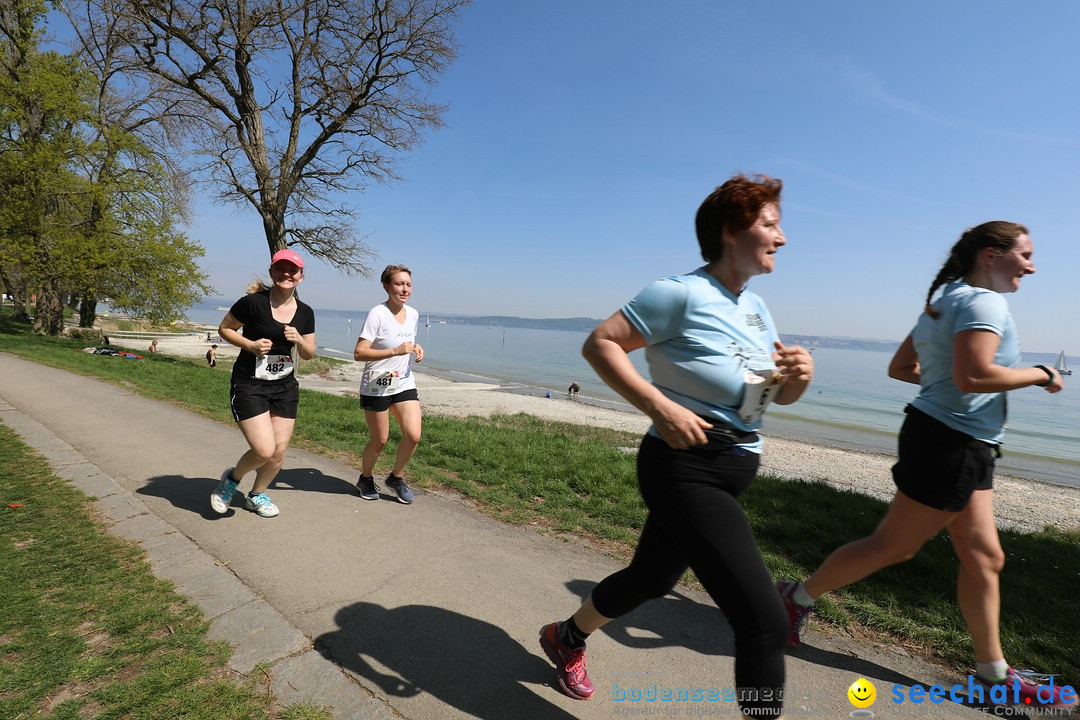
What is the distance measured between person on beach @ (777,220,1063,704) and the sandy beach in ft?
21.2

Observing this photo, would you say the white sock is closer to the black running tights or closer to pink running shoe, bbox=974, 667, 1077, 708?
pink running shoe, bbox=974, 667, 1077, 708

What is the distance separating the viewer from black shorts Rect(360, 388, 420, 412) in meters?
4.55

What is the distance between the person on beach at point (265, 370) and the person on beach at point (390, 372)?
20.3 inches

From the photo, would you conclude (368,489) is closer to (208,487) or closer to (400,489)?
(400,489)

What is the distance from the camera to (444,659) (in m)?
2.50

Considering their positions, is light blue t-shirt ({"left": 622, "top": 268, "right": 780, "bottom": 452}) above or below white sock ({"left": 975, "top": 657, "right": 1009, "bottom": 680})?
above

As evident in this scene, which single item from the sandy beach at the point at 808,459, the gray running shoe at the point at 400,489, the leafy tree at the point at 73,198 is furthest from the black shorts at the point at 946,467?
the leafy tree at the point at 73,198

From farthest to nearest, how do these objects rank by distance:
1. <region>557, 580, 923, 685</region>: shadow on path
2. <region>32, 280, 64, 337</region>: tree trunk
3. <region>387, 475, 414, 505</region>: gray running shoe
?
<region>32, 280, 64, 337</region>: tree trunk < <region>387, 475, 414, 505</region>: gray running shoe < <region>557, 580, 923, 685</region>: shadow on path

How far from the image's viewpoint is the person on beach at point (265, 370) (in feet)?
13.0

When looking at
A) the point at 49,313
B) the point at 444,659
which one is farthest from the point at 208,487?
the point at 49,313

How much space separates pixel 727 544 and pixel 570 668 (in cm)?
104

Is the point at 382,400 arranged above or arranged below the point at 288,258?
below

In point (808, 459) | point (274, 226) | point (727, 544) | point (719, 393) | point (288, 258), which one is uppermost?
point (274, 226)

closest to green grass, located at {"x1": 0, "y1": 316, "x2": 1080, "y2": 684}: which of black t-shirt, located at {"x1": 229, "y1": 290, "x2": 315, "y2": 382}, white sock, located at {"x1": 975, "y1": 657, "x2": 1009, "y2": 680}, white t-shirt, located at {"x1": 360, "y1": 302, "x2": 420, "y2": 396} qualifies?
white sock, located at {"x1": 975, "y1": 657, "x2": 1009, "y2": 680}
